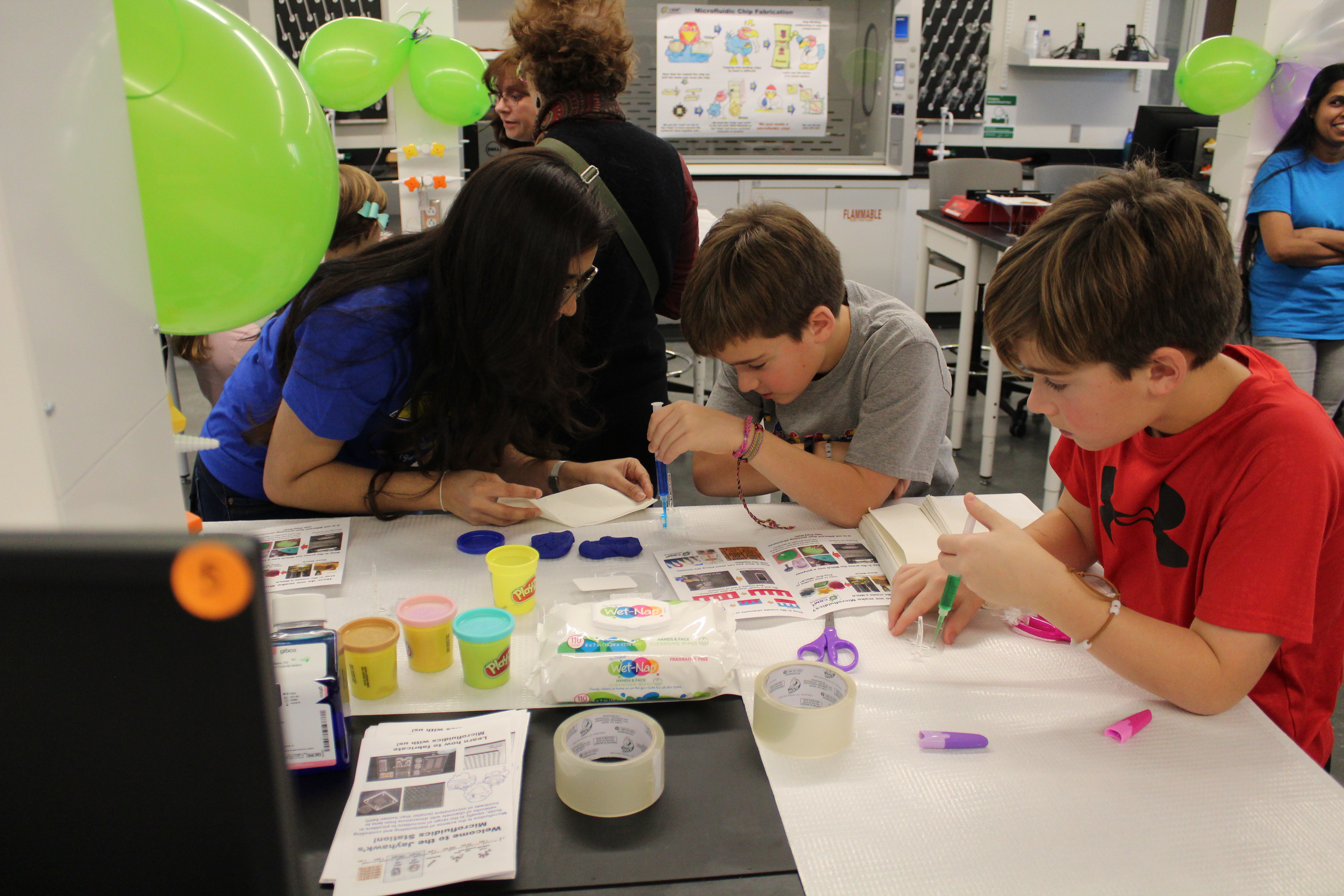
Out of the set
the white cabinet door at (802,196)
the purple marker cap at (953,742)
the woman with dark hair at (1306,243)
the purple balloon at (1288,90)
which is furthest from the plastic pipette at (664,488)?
the white cabinet door at (802,196)

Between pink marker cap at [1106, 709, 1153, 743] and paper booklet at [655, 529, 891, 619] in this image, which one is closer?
pink marker cap at [1106, 709, 1153, 743]

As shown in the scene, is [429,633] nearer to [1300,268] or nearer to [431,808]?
[431,808]

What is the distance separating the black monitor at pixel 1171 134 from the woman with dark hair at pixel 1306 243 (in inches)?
36.6

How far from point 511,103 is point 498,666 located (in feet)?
6.66

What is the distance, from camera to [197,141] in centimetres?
83

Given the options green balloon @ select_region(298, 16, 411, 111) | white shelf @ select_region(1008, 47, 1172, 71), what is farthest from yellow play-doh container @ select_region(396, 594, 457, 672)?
white shelf @ select_region(1008, 47, 1172, 71)

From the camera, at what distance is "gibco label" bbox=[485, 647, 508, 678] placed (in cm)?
100

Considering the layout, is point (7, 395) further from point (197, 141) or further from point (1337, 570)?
point (1337, 570)

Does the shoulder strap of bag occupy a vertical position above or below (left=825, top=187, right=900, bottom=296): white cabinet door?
above

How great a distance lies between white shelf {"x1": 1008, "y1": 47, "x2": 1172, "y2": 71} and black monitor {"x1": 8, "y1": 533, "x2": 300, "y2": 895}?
20.0 feet

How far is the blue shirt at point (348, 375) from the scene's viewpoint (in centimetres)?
135

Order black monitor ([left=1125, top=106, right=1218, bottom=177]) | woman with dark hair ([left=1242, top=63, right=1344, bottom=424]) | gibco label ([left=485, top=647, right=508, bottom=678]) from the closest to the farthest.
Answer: gibco label ([left=485, top=647, right=508, bottom=678]) → woman with dark hair ([left=1242, top=63, right=1344, bottom=424]) → black monitor ([left=1125, top=106, right=1218, bottom=177])

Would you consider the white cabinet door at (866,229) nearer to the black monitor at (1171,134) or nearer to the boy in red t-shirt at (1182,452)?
the black monitor at (1171,134)

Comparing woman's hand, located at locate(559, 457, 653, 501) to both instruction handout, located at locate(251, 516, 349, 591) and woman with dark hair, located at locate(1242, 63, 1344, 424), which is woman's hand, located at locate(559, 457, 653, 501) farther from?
woman with dark hair, located at locate(1242, 63, 1344, 424)
